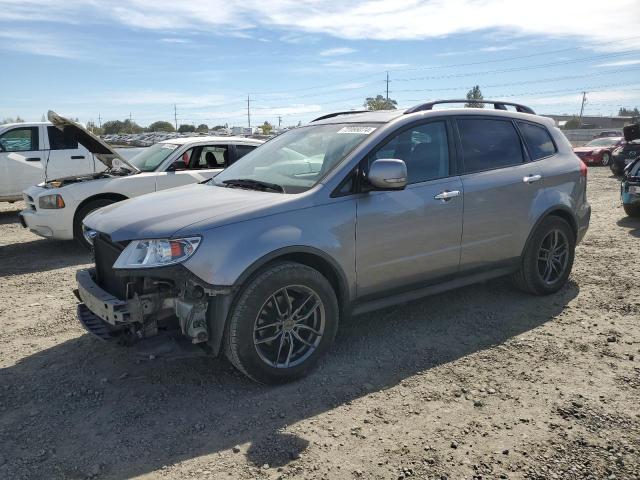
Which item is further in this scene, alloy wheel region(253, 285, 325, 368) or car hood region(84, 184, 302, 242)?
alloy wheel region(253, 285, 325, 368)

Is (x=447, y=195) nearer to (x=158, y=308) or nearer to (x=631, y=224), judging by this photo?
(x=158, y=308)

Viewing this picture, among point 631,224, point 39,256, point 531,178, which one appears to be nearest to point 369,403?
point 531,178

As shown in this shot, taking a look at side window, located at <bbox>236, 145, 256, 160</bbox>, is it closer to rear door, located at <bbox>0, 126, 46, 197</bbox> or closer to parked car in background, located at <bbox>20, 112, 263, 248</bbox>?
parked car in background, located at <bbox>20, 112, 263, 248</bbox>

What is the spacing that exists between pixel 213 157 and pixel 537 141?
481 centimetres

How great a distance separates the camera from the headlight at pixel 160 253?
323cm

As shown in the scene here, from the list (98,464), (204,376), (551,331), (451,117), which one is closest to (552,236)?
(551,331)

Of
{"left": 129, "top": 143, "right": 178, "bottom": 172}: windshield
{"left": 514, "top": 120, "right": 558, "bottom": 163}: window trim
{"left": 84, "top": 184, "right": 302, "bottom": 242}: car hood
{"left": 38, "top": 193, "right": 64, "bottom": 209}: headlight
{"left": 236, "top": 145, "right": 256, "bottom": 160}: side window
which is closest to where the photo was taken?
{"left": 84, "top": 184, "right": 302, "bottom": 242}: car hood

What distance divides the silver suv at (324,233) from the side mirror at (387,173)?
0.04 feet

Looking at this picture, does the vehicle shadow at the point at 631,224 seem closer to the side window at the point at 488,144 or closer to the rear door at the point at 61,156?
the side window at the point at 488,144

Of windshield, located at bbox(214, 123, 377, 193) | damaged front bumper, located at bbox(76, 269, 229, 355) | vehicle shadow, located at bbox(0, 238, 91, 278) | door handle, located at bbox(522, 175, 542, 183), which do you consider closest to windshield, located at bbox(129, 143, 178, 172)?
vehicle shadow, located at bbox(0, 238, 91, 278)

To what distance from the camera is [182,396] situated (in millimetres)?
3479

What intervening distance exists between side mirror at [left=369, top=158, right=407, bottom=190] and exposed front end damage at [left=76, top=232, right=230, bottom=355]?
1.28 metres

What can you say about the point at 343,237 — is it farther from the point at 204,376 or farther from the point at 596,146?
the point at 596,146

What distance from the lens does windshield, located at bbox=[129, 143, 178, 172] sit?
311 inches
